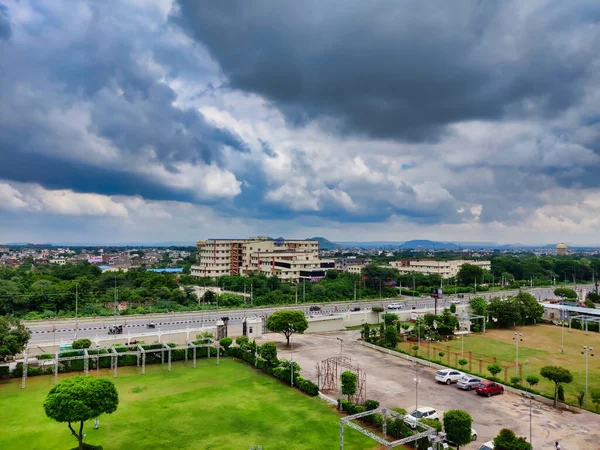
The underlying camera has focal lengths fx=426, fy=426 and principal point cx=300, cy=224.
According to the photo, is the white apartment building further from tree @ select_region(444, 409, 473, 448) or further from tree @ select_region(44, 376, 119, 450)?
tree @ select_region(44, 376, 119, 450)

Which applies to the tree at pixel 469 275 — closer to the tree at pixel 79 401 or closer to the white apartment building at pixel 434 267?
the white apartment building at pixel 434 267

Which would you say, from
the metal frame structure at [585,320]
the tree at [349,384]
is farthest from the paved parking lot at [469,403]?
the metal frame structure at [585,320]

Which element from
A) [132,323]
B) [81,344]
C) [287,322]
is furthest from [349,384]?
[132,323]

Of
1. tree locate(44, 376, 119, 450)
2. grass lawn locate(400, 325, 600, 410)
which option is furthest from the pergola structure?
grass lawn locate(400, 325, 600, 410)

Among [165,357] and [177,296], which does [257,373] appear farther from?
[177,296]

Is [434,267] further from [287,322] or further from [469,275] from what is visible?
[287,322]

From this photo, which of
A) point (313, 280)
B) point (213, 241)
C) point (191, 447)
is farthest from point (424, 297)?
point (191, 447)
